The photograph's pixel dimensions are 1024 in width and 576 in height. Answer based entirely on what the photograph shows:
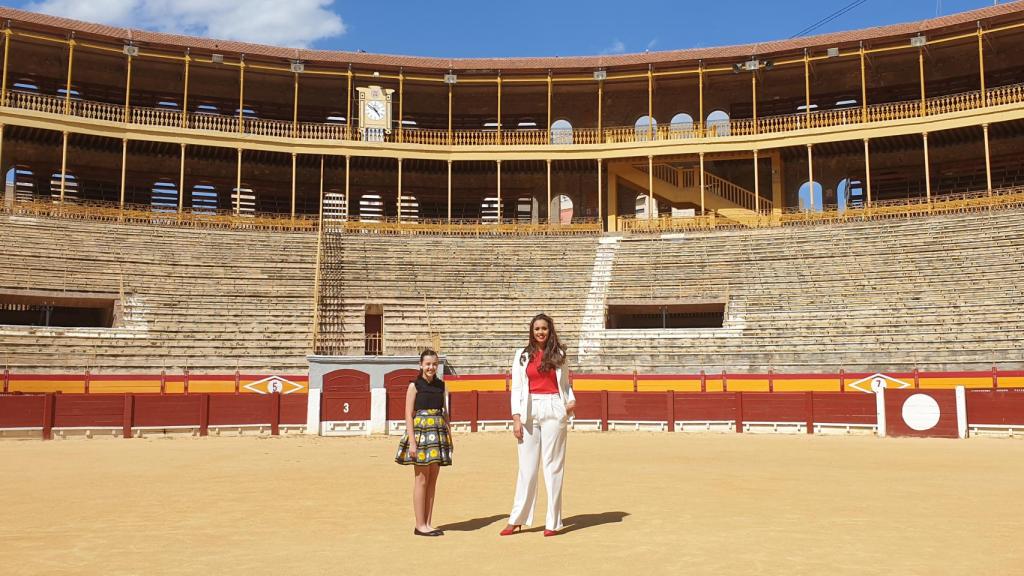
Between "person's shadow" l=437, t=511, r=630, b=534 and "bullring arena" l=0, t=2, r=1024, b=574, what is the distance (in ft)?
0.25

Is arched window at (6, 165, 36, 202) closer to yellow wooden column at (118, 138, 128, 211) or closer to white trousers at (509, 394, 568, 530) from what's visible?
yellow wooden column at (118, 138, 128, 211)

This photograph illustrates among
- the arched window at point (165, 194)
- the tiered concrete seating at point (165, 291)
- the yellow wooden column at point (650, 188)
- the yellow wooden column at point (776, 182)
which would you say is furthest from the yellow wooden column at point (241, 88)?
the yellow wooden column at point (776, 182)

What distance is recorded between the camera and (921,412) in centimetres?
1820

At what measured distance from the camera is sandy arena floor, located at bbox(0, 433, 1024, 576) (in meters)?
5.59

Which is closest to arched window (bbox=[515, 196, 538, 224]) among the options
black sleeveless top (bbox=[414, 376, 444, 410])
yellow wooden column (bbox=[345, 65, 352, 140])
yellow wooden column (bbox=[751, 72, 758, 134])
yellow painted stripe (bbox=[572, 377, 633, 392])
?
yellow wooden column (bbox=[345, 65, 352, 140])

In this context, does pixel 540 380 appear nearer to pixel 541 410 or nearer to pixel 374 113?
pixel 541 410

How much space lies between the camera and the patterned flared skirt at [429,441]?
6.65m

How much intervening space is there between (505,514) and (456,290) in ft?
62.2

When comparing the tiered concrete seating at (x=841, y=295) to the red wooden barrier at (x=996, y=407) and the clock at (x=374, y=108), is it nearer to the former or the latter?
the red wooden barrier at (x=996, y=407)

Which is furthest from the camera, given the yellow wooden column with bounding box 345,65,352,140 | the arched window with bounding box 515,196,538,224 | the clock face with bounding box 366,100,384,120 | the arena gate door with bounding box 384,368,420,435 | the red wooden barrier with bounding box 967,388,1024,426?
the arched window with bounding box 515,196,538,224

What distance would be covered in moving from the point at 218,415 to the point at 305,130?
16.6 meters

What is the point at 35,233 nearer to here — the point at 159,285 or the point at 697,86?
the point at 159,285

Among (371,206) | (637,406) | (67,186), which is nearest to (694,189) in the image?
(371,206)

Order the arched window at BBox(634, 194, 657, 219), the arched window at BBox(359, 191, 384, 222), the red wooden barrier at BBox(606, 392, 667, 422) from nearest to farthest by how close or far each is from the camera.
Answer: the red wooden barrier at BBox(606, 392, 667, 422)
the arched window at BBox(634, 194, 657, 219)
the arched window at BBox(359, 191, 384, 222)
